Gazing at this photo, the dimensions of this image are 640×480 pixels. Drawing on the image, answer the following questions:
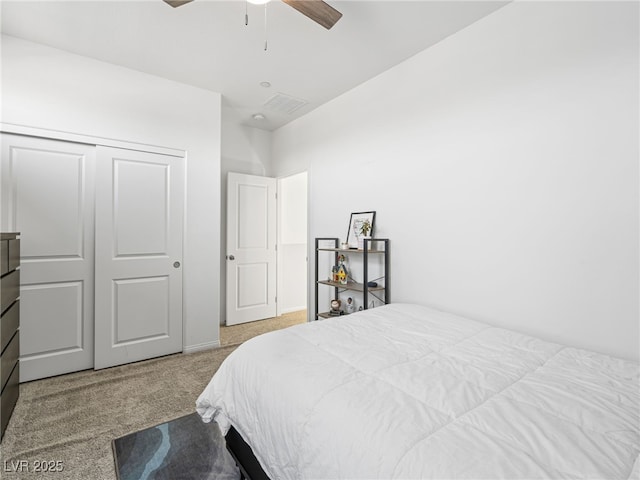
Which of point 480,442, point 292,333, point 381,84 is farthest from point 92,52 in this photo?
point 480,442

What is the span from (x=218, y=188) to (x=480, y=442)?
309cm

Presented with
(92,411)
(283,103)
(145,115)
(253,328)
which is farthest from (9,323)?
(283,103)

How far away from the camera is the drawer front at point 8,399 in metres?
1.83

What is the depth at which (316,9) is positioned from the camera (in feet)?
5.73

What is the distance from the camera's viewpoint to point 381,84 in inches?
115

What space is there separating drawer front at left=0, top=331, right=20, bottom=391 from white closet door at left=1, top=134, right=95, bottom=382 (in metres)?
0.26

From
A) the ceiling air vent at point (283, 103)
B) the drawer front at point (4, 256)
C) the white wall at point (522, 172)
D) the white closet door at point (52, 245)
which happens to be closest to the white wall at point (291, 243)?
the ceiling air vent at point (283, 103)

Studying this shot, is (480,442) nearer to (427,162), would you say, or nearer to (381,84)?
(427,162)

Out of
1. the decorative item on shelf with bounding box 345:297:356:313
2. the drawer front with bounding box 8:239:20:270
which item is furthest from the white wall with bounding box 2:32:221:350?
the decorative item on shelf with bounding box 345:297:356:313

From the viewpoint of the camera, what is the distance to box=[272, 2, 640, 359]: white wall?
1639mm

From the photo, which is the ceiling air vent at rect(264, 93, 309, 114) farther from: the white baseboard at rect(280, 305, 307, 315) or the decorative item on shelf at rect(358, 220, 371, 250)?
the white baseboard at rect(280, 305, 307, 315)

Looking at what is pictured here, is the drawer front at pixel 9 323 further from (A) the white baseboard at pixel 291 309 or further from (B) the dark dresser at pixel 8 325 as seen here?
(A) the white baseboard at pixel 291 309

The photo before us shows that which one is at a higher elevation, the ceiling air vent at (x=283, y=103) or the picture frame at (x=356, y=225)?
the ceiling air vent at (x=283, y=103)

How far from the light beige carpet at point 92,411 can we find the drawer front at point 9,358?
31 centimetres
